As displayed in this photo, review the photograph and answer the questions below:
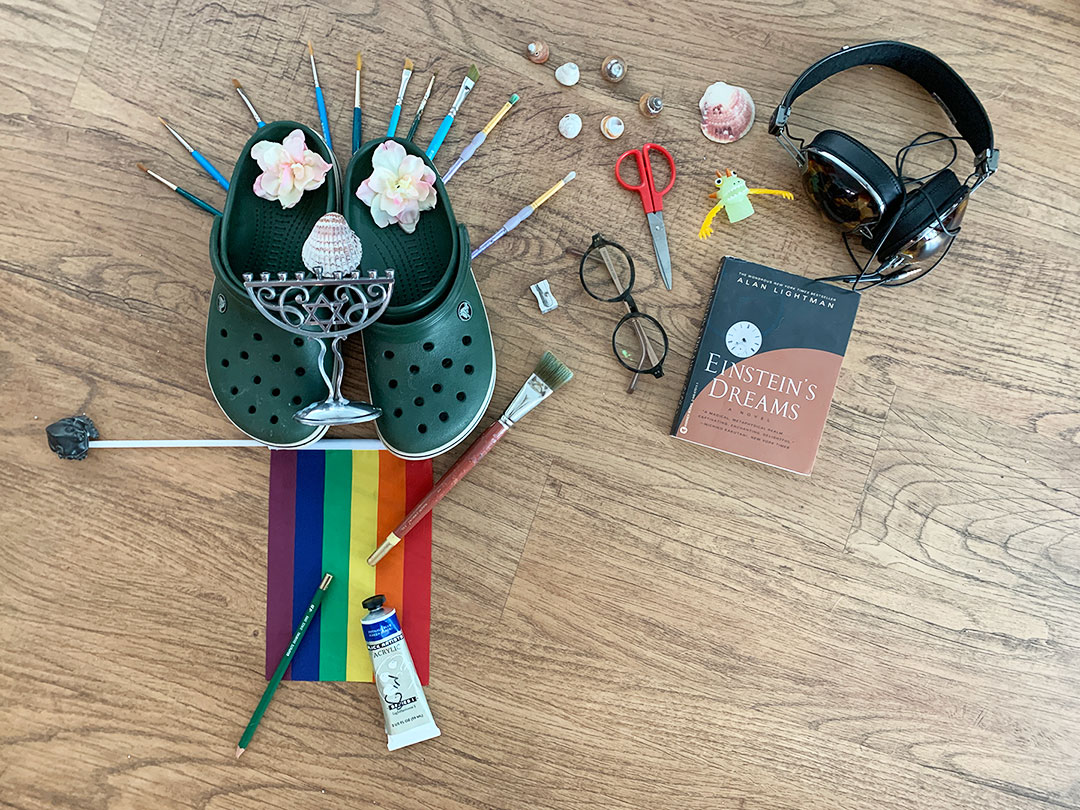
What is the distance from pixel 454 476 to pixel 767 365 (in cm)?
41

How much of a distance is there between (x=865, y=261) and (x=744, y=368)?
0.68 feet

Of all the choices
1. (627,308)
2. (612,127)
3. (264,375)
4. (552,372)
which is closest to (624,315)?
(627,308)

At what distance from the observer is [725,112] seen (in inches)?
33.7

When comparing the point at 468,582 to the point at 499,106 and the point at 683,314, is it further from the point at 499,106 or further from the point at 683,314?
the point at 499,106

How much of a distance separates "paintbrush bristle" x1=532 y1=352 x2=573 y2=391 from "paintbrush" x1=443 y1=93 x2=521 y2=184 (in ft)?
0.85

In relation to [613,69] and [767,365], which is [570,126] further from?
[767,365]

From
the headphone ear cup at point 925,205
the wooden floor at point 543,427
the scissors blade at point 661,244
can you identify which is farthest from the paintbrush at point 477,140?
the headphone ear cup at point 925,205

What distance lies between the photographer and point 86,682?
868mm

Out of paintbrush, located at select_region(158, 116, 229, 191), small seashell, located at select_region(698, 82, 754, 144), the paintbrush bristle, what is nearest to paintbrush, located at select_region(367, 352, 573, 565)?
the paintbrush bristle

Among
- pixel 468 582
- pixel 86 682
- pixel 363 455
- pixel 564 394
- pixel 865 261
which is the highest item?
pixel 865 261

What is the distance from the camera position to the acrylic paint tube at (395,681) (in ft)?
2.73

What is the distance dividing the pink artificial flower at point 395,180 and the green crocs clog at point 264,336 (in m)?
A: 0.07

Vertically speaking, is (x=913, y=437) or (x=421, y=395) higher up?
(x=913, y=437)

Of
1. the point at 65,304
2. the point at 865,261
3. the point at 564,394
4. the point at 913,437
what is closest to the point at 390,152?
the point at 564,394
